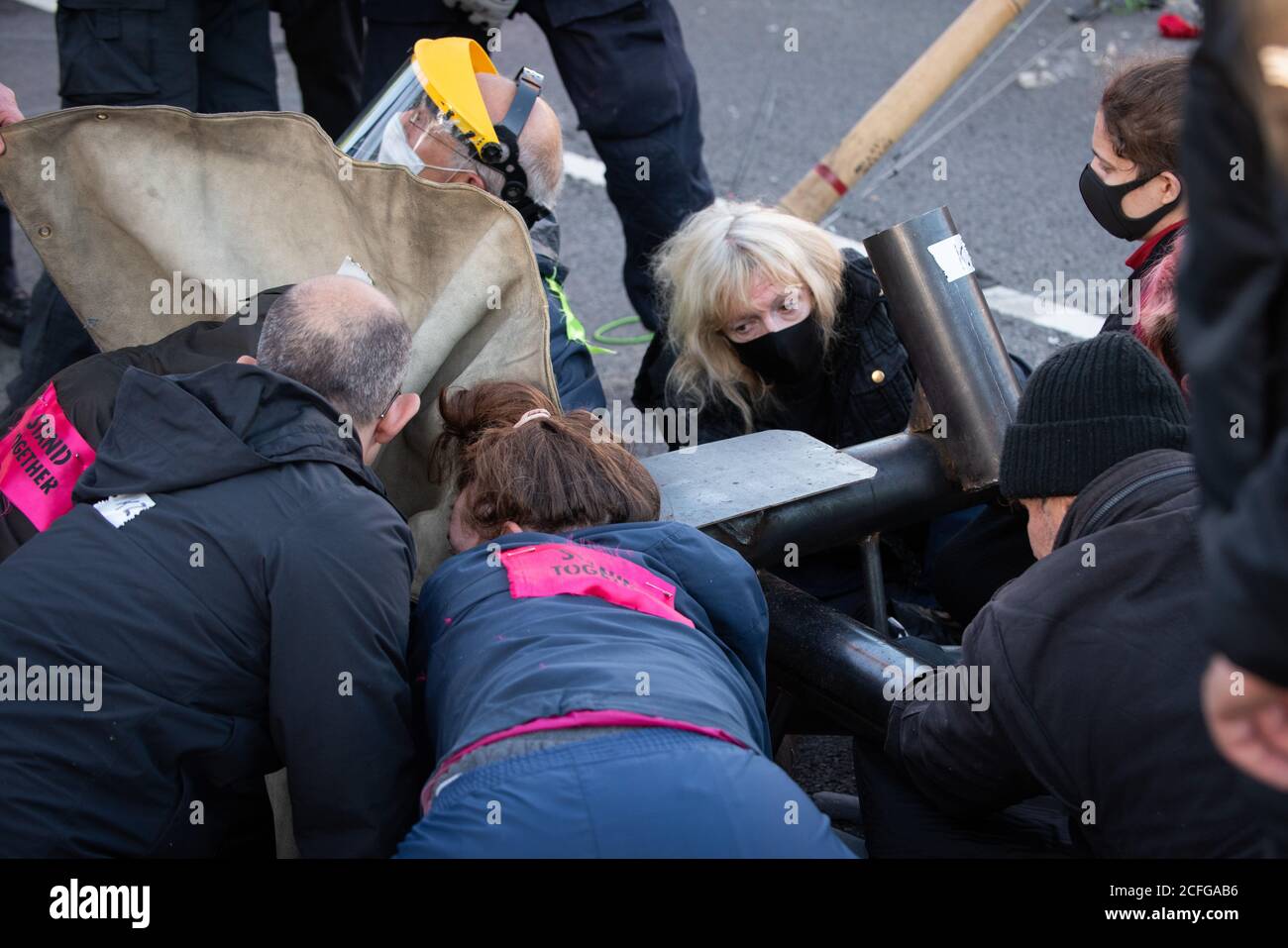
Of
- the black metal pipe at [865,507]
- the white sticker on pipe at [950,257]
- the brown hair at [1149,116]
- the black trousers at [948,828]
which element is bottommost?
the black trousers at [948,828]

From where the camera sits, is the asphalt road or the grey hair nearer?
the grey hair

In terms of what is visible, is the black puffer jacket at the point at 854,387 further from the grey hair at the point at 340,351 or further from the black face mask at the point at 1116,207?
the grey hair at the point at 340,351

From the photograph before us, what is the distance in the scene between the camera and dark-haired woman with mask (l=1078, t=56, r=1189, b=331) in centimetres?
237

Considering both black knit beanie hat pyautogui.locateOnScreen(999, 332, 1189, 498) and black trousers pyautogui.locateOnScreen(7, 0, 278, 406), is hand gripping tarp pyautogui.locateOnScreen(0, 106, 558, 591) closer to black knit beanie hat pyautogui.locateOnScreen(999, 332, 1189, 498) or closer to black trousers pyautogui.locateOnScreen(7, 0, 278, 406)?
black trousers pyautogui.locateOnScreen(7, 0, 278, 406)

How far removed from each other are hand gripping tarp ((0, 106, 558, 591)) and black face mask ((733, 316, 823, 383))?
2.01ft

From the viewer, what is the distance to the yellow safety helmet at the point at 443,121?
2666mm

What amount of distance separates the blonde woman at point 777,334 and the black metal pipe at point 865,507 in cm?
34

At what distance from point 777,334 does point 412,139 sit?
868 millimetres

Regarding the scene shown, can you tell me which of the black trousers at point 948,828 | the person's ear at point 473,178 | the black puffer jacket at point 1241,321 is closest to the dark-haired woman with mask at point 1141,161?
the black trousers at point 948,828

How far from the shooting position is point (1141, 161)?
2402 mm

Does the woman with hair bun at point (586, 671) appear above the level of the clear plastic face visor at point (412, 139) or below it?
below

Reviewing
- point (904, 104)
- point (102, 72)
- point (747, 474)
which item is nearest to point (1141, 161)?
point (747, 474)

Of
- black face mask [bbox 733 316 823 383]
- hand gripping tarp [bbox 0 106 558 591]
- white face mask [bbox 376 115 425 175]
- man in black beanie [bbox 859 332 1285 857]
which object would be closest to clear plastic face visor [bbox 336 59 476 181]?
white face mask [bbox 376 115 425 175]
